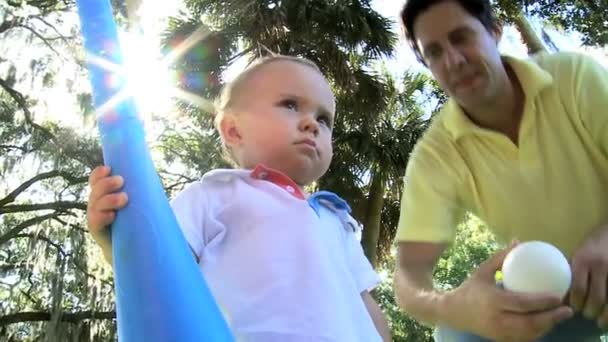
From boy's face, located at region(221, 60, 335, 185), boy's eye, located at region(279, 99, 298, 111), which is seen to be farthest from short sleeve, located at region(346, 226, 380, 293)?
boy's eye, located at region(279, 99, 298, 111)

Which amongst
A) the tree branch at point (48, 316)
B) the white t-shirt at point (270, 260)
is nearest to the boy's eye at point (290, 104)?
the white t-shirt at point (270, 260)

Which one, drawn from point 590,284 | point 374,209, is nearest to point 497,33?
point 590,284

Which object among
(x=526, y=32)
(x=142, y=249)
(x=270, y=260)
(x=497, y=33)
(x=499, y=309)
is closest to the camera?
(x=142, y=249)

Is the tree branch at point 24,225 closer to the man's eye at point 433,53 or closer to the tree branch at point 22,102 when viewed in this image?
the tree branch at point 22,102

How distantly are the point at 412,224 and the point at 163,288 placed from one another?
0.66m

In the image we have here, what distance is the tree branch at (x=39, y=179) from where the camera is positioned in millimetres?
5918

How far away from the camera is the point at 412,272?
114 centimetres

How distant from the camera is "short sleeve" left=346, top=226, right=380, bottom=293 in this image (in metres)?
1.14

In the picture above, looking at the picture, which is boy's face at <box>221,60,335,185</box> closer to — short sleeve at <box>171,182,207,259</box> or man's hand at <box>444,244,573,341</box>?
short sleeve at <box>171,182,207,259</box>

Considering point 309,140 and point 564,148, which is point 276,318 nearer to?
point 309,140

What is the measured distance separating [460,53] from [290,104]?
12.5 inches

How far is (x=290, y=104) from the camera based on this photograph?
3.81 ft

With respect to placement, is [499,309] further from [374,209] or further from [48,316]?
[48,316]

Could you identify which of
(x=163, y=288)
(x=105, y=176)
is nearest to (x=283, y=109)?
(x=105, y=176)
